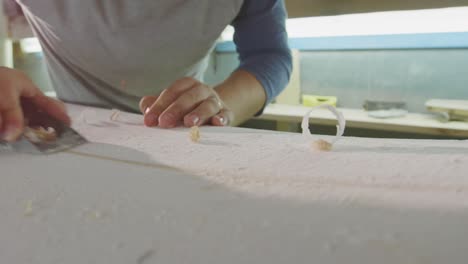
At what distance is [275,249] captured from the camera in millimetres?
179

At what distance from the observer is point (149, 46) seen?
739 millimetres

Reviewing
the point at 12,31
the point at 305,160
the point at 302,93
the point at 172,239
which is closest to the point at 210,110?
the point at 305,160

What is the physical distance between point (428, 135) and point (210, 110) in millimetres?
851

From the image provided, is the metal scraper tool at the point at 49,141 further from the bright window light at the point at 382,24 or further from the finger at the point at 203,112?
the bright window light at the point at 382,24

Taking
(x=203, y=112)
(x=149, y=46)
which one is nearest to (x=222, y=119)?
(x=203, y=112)

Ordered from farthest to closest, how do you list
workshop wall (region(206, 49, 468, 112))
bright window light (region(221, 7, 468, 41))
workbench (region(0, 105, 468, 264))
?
1. workshop wall (region(206, 49, 468, 112))
2. bright window light (region(221, 7, 468, 41))
3. workbench (region(0, 105, 468, 264))

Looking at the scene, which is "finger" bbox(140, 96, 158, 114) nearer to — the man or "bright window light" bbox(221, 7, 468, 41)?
the man

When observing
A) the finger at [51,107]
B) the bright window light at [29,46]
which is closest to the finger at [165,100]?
the finger at [51,107]

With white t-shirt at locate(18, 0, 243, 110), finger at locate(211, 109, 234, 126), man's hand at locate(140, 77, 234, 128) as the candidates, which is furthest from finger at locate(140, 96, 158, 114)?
white t-shirt at locate(18, 0, 243, 110)

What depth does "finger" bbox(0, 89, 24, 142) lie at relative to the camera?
A: 385 mm

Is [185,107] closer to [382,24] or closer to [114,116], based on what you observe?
[114,116]

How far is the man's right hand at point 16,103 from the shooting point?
0.39 m

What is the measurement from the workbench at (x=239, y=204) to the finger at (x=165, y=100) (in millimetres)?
130

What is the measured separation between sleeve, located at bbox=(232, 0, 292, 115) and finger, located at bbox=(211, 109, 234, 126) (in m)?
0.24
